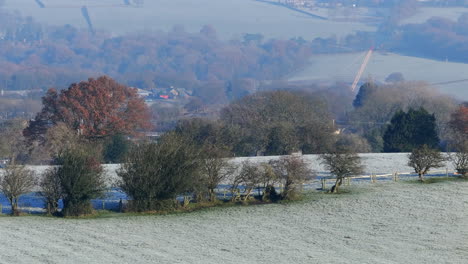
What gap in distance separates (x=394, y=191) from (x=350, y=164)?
2.22 meters

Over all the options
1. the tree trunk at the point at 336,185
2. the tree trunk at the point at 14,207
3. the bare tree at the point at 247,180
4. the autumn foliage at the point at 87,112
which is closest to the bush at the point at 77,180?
the tree trunk at the point at 14,207

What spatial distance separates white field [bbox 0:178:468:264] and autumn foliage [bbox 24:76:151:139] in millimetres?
19433

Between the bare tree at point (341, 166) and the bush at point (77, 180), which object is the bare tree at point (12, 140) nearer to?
the bush at point (77, 180)

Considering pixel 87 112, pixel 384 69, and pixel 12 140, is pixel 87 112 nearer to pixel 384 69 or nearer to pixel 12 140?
pixel 12 140

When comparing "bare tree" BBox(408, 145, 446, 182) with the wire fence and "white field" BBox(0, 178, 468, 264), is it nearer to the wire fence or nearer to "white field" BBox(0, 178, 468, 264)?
the wire fence

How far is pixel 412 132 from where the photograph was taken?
162ft

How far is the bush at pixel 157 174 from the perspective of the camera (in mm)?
29969

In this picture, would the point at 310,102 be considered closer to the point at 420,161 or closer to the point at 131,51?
the point at 420,161

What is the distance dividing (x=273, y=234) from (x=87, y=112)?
24.5 metres

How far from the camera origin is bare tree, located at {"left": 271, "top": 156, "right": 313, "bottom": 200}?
31562mm

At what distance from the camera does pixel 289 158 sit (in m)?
33.2

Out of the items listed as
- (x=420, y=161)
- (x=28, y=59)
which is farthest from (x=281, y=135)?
(x=28, y=59)

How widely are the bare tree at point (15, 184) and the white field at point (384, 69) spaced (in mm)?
100591

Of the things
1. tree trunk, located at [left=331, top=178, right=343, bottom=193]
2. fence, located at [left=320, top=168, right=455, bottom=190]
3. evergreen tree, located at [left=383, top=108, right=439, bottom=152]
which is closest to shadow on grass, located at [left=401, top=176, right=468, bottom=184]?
fence, located at [left=320, top=168, right=455, bottom=190]
